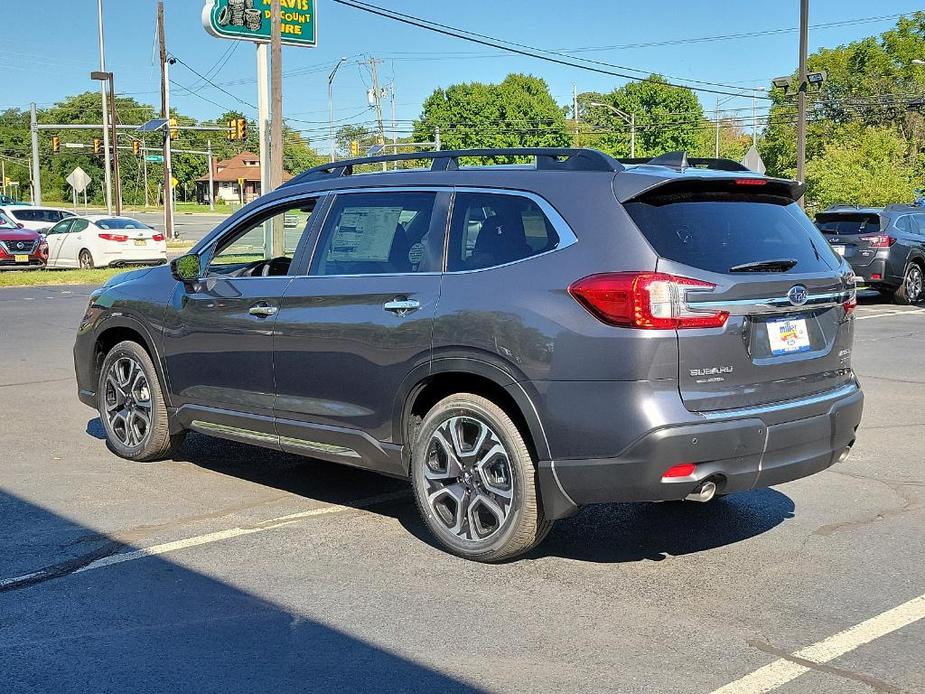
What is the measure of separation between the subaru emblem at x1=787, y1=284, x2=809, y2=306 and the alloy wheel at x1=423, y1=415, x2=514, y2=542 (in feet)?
4.84

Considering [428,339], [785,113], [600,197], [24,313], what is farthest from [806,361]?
[785,113]

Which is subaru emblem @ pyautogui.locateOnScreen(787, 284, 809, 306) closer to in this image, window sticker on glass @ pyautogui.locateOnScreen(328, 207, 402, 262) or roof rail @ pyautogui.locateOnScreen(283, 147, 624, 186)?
roof rail @ pyautogui.locateOnScreen(283, 147, 624, 186)

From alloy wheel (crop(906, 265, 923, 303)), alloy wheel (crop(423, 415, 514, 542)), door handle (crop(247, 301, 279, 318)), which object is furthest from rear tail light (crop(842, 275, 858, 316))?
alloy wheel (crop(906, 265, 923, 303))

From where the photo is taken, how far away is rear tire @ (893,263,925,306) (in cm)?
2064

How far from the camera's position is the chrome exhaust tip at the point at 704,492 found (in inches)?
184

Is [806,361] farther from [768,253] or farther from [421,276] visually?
[421,276]

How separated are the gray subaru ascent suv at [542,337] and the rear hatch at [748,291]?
0.04 ft

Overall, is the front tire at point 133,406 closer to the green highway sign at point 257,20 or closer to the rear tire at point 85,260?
the green highway sign at point 257,20

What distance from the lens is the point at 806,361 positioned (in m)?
5.06

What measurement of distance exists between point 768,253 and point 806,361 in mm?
530

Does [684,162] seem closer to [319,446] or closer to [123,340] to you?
[319,446]

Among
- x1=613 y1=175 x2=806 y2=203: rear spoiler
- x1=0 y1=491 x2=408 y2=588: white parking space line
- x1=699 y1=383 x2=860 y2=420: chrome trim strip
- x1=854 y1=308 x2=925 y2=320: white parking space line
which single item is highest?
x1=613 y1=175 x2=806 y2=203: rear spoiler

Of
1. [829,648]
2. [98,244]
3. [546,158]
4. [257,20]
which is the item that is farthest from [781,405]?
[98,244]

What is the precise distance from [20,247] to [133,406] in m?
23.4
